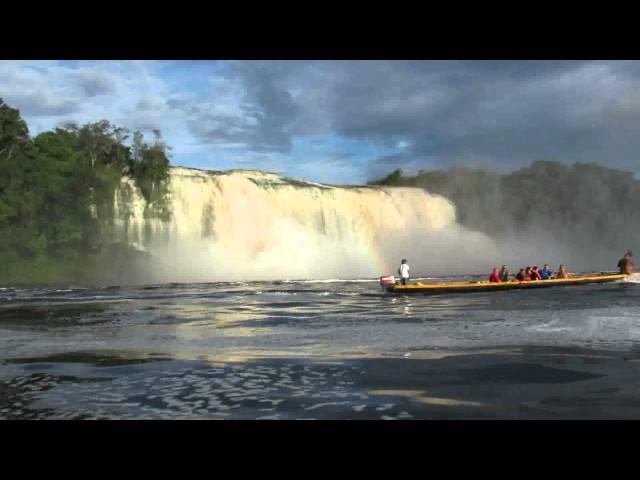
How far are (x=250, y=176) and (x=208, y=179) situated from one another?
165 inches

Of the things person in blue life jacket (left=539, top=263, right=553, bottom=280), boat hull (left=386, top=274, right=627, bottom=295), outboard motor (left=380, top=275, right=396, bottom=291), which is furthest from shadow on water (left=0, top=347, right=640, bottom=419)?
person in blue life jacket (left=539, top=263, right=553, bottom=280)

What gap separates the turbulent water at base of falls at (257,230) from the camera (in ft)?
176

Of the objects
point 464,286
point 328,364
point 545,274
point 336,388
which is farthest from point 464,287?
point 336,388

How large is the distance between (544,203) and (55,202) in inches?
2391

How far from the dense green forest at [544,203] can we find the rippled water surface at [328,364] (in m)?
56.1

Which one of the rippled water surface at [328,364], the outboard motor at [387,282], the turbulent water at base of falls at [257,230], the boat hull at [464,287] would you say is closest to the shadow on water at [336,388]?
the rippled water surface at [328,364]

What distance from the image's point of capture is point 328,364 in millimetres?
10930

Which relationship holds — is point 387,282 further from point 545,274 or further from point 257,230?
point 257,230

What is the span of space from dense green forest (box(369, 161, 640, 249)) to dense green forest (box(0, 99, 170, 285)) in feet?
115

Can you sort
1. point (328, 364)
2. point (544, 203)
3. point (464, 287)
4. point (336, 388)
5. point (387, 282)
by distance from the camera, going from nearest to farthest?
1. point (336, 388)
2. point (328, 364)
3. point (464, 287)
4. point (387, 282)
5. point (544, 203)

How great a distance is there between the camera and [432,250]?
63.2 meters

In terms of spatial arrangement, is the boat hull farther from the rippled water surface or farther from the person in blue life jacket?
the rippled water surface

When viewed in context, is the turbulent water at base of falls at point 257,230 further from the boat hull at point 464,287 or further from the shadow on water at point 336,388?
the shadow on water at point 336,388
